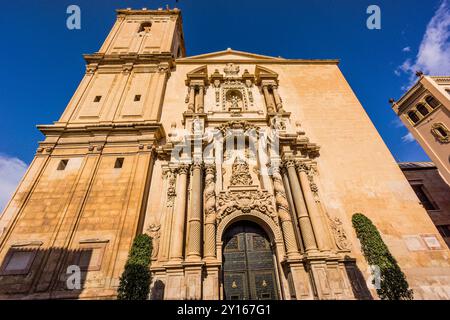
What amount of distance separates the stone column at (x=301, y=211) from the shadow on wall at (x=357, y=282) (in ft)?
6.13

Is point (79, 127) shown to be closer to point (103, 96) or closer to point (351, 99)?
point (103, 96)

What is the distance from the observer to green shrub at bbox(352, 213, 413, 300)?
26.2 ft

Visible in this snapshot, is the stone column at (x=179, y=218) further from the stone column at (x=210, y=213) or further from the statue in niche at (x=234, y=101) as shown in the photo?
the statue in niche at (x=234, y=101)

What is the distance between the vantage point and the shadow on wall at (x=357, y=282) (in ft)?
28.4

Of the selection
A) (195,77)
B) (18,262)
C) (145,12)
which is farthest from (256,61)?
(18,262)

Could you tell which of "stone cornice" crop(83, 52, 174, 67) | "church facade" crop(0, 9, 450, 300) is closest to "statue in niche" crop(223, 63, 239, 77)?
"church facade" crop(0, 9, 450, 300)

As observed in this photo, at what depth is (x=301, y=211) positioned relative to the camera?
10281 millimetres

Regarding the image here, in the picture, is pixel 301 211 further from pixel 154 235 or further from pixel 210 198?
pixel 154 235

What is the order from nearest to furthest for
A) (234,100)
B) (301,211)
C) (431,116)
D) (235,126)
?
(301,211) < (235,126) < (234,100) < (431,116)

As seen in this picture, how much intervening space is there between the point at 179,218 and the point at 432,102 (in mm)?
29183

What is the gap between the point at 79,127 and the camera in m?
12.4

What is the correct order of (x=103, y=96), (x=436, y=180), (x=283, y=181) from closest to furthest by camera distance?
(x=283, y=181) → (x=103, y=96) → (x=436, y=180)

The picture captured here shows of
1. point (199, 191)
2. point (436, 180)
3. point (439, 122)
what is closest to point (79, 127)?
point (199, 191)
